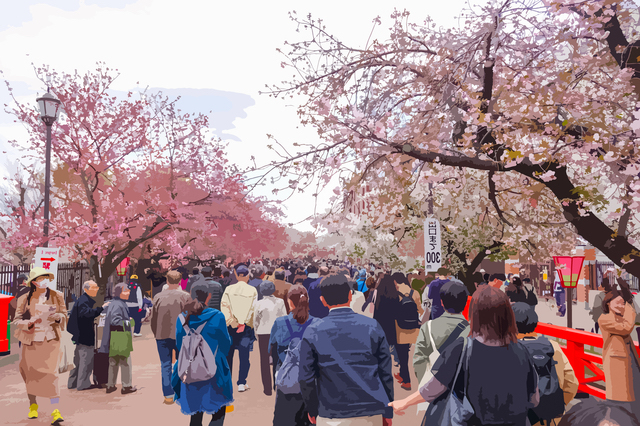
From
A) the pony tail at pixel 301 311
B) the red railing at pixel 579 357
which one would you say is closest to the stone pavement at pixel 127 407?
the pony tail at pixel 301 311

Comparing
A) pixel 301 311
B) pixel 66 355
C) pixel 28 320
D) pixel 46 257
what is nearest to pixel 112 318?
pixel 28 320

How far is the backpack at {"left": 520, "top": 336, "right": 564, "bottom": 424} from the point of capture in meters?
3.18

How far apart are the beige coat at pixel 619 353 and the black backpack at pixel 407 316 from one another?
2.98m

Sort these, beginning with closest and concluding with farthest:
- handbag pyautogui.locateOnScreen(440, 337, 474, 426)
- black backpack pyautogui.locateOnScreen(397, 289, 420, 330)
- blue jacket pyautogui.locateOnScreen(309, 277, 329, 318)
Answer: handbag pyautogui.locateOnScreen(440, 337, 474, 426) < black backpack pyautogui.locateOnScreen(397, 289, 420, 330) < blue jacket pyautogui.locateOnScreen(309, 277, 329, 318)

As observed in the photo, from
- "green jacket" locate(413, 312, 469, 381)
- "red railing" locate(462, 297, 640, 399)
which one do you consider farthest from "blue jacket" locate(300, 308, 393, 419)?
"red railing" locate(462, 297, 640, 399)

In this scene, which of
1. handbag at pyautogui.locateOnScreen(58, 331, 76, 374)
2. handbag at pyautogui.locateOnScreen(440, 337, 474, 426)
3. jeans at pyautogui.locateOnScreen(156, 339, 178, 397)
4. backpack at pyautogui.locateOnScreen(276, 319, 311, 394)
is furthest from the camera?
handbag at pyautogui.locateOnScreen(58, 331, 76, 374)

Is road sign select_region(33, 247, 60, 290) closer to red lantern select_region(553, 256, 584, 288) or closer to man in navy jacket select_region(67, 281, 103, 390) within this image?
man in navy jacket select_region(67, 281, 103, 390)

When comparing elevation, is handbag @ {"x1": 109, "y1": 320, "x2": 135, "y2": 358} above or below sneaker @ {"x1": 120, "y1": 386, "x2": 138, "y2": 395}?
above

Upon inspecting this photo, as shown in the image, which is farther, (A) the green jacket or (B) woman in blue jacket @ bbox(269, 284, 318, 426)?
(B) woman in blue jacket @ bbox(269, 284, 318, 426)

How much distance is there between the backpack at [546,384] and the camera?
125 inches

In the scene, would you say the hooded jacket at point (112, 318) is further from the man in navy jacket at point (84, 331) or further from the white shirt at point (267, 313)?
the white shirt at point (267, 313)

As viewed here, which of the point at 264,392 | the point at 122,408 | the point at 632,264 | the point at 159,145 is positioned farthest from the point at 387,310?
the point at 159,145

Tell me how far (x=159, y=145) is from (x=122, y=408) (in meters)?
17.3

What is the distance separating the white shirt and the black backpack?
2.10m
